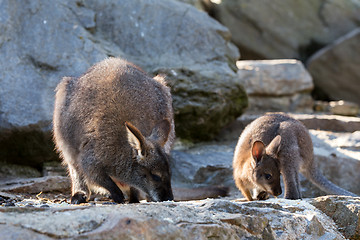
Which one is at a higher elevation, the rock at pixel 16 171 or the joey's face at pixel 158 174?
the joey's face at pixel 158 174

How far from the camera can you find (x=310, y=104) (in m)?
12.8

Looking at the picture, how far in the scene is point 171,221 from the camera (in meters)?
3.74

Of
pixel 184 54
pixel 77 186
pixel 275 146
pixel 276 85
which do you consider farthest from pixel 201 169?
pixel 276 85

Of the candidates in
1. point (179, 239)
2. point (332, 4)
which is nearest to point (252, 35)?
point (332, 4)

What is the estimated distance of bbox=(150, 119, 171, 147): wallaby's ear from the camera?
5.37m

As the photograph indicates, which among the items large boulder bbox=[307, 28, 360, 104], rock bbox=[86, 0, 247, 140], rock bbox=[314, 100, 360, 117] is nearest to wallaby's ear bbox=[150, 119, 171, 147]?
rock bbox=[86, 0, 247, 140]

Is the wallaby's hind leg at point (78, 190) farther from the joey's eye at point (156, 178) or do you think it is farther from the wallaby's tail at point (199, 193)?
the wallaby's tail at point (199, 193)

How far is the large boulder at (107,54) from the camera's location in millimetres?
7672

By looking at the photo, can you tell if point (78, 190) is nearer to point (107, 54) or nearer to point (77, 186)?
point (77, 186)

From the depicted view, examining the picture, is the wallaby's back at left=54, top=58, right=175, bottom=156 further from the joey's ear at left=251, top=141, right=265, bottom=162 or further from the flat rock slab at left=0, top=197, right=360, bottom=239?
the flat rock slab at left=0, top=197, right=360, bottom=239

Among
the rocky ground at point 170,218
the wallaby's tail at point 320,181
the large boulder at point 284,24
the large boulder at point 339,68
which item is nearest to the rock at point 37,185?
the rocky ground at point 170,218

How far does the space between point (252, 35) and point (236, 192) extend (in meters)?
8.79

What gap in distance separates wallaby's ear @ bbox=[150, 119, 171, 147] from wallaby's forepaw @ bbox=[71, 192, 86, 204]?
3.46ft

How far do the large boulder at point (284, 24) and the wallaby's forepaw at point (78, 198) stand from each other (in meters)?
10.8
